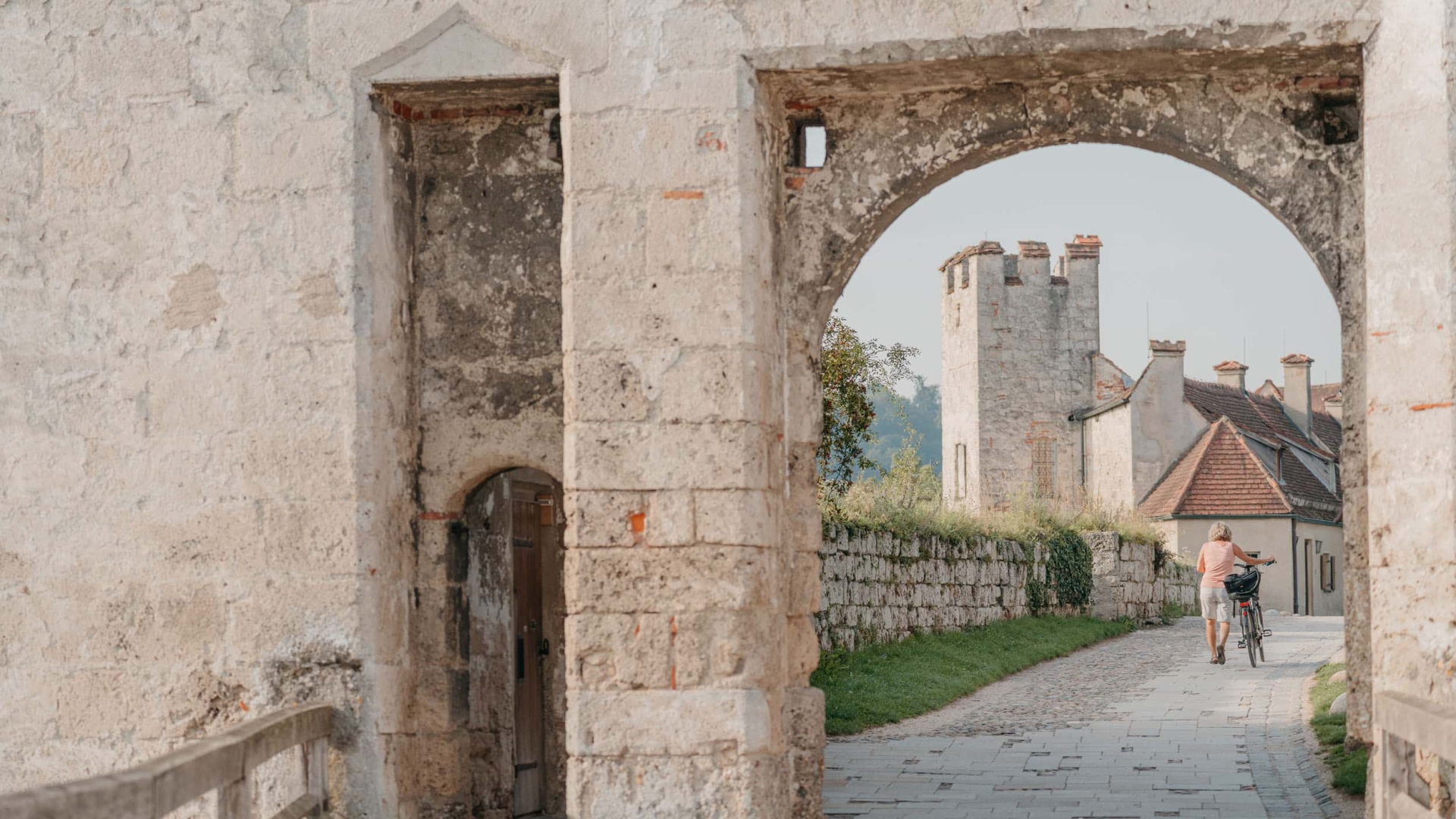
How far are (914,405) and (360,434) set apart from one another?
110817 mm

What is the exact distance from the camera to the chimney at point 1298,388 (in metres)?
38.3

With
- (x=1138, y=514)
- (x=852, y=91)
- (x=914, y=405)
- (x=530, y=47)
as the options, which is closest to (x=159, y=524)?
(x=530, y=47)

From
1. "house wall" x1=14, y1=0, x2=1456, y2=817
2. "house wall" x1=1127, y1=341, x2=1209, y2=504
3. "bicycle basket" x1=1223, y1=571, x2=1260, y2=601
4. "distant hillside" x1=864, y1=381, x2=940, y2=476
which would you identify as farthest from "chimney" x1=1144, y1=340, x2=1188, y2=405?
"distant hillside" x1=864, y1=381, x2=940, y2=476

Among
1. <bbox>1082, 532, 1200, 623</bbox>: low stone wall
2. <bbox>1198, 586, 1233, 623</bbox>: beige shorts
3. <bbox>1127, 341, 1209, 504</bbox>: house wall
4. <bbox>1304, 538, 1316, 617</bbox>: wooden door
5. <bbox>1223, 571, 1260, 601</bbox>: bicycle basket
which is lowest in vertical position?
<bbox>1304, 538, 1316, 617</bbox>: wooden door

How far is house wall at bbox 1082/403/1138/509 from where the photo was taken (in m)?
32.7

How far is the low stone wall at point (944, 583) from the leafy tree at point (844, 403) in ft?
3.98

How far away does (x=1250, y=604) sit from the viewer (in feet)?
49.7

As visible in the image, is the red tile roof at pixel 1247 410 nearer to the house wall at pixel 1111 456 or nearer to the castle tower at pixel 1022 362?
the house wall at pixel 1111 456

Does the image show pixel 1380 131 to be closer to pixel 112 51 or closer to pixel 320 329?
pixel 320 329

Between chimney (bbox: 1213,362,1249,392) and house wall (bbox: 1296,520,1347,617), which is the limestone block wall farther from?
chimney (bbox: 1213,362,1249,392)

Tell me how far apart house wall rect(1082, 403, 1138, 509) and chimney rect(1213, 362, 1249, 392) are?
4617mm

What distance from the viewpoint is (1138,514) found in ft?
80.3

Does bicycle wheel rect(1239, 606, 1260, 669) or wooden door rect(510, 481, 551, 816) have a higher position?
wooden door rect(510, 481, 551, 816)

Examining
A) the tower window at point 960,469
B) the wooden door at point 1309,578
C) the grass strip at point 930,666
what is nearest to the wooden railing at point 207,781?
the grass strip at point 930,666
